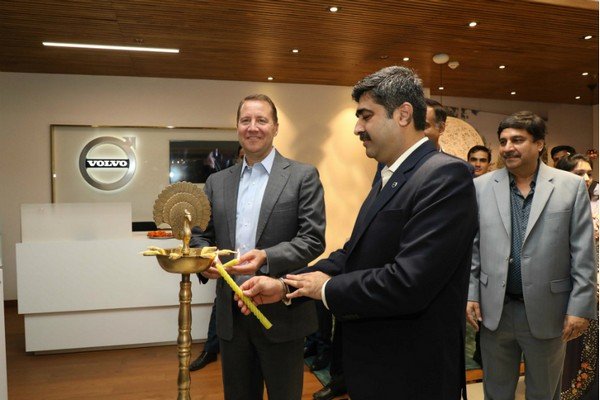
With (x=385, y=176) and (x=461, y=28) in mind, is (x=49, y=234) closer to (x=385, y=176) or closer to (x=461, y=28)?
(x=385, y=176)

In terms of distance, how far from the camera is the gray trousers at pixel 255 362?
6.09 ft

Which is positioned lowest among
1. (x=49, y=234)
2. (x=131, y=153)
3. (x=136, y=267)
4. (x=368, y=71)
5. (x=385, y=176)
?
(x=136, y=267)

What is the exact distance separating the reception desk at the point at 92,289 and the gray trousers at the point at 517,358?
2683 mm

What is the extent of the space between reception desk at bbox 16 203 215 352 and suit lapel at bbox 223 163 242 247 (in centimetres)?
250

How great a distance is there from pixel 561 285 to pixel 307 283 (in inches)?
53.7

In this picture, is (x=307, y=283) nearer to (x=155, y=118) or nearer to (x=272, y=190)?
(x=272, y=190)

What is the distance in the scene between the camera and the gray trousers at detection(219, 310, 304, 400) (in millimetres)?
1855

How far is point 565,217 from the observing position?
2141 mm

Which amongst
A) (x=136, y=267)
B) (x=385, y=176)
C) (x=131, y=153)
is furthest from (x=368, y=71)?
(x=385, y=176)

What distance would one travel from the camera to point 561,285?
214 centimetres

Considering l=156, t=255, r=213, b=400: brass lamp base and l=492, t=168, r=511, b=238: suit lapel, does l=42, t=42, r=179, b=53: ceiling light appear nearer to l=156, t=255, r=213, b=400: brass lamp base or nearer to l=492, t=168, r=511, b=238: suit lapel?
l=492, t=168, r=511, b=238: suit lapel

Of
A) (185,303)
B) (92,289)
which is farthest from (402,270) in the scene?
(92,289)

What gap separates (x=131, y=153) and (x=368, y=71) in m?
3.22

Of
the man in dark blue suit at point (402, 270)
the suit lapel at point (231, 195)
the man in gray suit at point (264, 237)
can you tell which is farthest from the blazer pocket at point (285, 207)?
the man in dark blue suit at point (402, 270)
